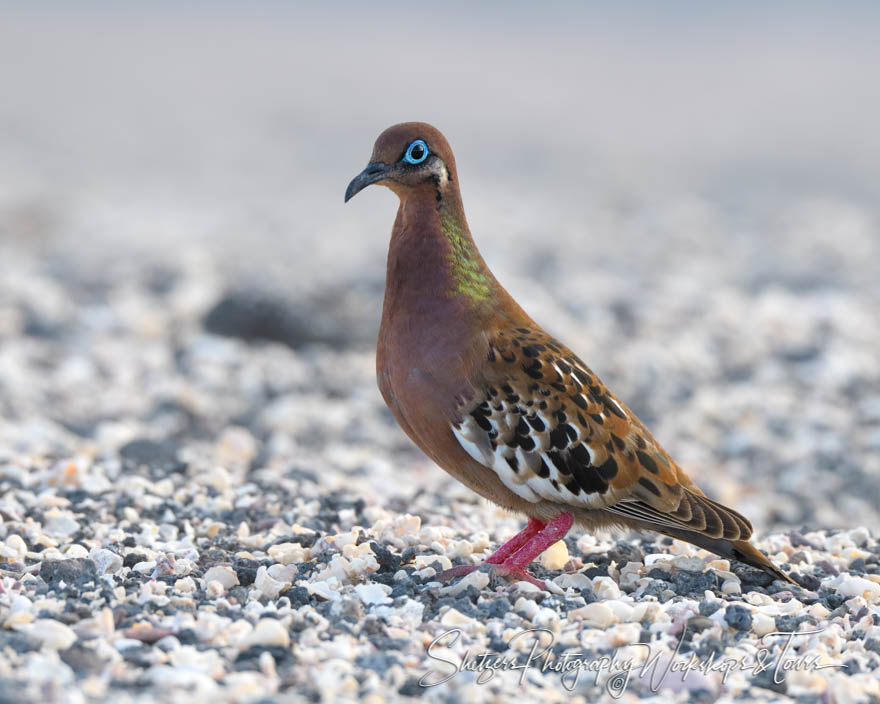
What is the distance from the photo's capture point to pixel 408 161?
211 inches

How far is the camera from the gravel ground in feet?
13.8

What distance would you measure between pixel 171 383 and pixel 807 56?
50.6m

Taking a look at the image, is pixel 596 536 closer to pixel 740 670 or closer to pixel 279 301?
pixel 740 670

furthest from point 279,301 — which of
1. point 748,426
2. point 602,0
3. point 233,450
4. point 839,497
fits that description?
point 602,0

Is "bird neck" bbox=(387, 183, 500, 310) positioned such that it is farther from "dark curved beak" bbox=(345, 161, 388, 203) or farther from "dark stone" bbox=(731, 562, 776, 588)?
"dark stone" bbox=(731, 562, 776, 588)

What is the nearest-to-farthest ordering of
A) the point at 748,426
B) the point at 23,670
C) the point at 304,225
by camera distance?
the point at 23,670
the point at 748,426
the point at 304,225

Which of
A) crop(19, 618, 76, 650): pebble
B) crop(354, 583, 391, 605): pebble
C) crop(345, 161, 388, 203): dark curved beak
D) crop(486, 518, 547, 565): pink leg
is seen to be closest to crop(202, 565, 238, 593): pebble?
crop(354, 583, 391, 605): pebble

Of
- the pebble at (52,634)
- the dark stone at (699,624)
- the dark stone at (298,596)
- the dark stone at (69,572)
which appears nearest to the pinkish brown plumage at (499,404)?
the dark stone at (699,624)

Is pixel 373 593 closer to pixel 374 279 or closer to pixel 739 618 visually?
pixel 739 618

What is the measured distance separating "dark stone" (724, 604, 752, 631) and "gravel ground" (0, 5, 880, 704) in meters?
0.02

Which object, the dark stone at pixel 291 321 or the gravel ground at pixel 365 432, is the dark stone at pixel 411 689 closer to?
the gravel ground at pixel 365 432

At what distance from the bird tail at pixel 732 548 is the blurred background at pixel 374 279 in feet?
6.69

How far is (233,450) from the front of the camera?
8773 mm

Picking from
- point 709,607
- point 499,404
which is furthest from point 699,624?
point 499,404
